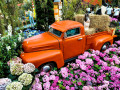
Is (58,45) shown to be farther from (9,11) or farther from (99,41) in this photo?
(9,11)

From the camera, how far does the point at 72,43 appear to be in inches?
134

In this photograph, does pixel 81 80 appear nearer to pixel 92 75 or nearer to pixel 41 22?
pixel 92 75

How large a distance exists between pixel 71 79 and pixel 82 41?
1.68m

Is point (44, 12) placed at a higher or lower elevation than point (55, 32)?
higher

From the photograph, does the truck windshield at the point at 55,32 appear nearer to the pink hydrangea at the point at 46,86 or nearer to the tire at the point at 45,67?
the tire at the point at 45,67

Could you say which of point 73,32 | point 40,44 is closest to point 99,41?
point 73,32

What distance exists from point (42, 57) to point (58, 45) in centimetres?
71

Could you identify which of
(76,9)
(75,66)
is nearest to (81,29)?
(75,66)

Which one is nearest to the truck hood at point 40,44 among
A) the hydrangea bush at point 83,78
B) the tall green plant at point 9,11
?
the hydrangea bush at point 83,78

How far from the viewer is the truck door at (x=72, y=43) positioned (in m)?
3.31

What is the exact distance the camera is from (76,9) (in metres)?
6.84

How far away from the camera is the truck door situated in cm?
331

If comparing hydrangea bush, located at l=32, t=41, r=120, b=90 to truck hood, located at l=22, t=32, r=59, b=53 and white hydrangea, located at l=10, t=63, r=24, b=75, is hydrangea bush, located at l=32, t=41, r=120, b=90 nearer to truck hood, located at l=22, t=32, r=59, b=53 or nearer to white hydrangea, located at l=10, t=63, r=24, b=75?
white hydrangea, located at l=10, t=63, r=24, b=75

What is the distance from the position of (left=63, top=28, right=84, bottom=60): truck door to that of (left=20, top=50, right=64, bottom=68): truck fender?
408 mm
